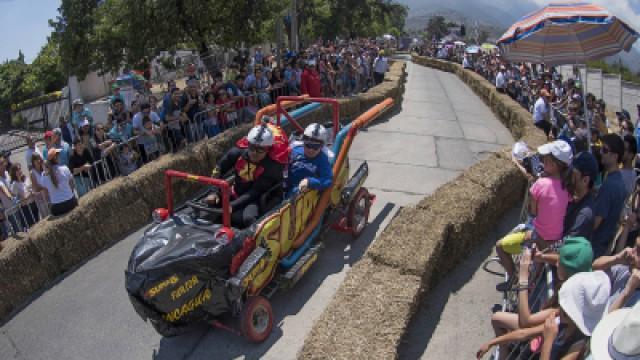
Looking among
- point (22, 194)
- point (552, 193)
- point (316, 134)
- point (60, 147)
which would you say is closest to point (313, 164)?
point (316, 134)

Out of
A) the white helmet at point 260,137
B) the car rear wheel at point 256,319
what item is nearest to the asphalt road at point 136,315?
the car rear wheel at point 256,319

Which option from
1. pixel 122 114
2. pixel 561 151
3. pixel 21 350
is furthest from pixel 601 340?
pixel 122 114

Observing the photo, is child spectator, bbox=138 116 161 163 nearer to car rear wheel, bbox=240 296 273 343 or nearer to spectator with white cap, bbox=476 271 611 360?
car rear wheel, bbox=240 296 273 343

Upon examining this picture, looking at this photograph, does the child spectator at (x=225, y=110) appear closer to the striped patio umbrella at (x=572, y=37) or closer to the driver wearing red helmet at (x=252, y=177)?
the driver wearing red helmet at (x=252, y=177)

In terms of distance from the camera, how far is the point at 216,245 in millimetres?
5051

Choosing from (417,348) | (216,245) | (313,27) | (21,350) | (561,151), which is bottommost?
(417,348)

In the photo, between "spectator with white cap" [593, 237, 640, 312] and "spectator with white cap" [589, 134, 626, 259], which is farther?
"spectator with white cap" [589, 134, 626, 259]

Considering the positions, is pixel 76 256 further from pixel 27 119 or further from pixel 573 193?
pixel 27 119

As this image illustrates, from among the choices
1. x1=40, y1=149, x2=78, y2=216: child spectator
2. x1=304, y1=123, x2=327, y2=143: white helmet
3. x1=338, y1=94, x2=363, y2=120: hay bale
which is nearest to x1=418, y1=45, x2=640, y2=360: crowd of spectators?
x1=304, y1=123, x2=327, y2=143: white helmet

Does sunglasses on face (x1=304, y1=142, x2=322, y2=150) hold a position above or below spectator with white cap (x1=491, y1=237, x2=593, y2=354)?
above

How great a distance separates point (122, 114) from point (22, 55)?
159ft

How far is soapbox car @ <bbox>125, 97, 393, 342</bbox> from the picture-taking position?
4785 mm

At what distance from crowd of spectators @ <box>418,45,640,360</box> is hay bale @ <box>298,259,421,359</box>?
0.85m

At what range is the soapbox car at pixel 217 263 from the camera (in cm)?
479
